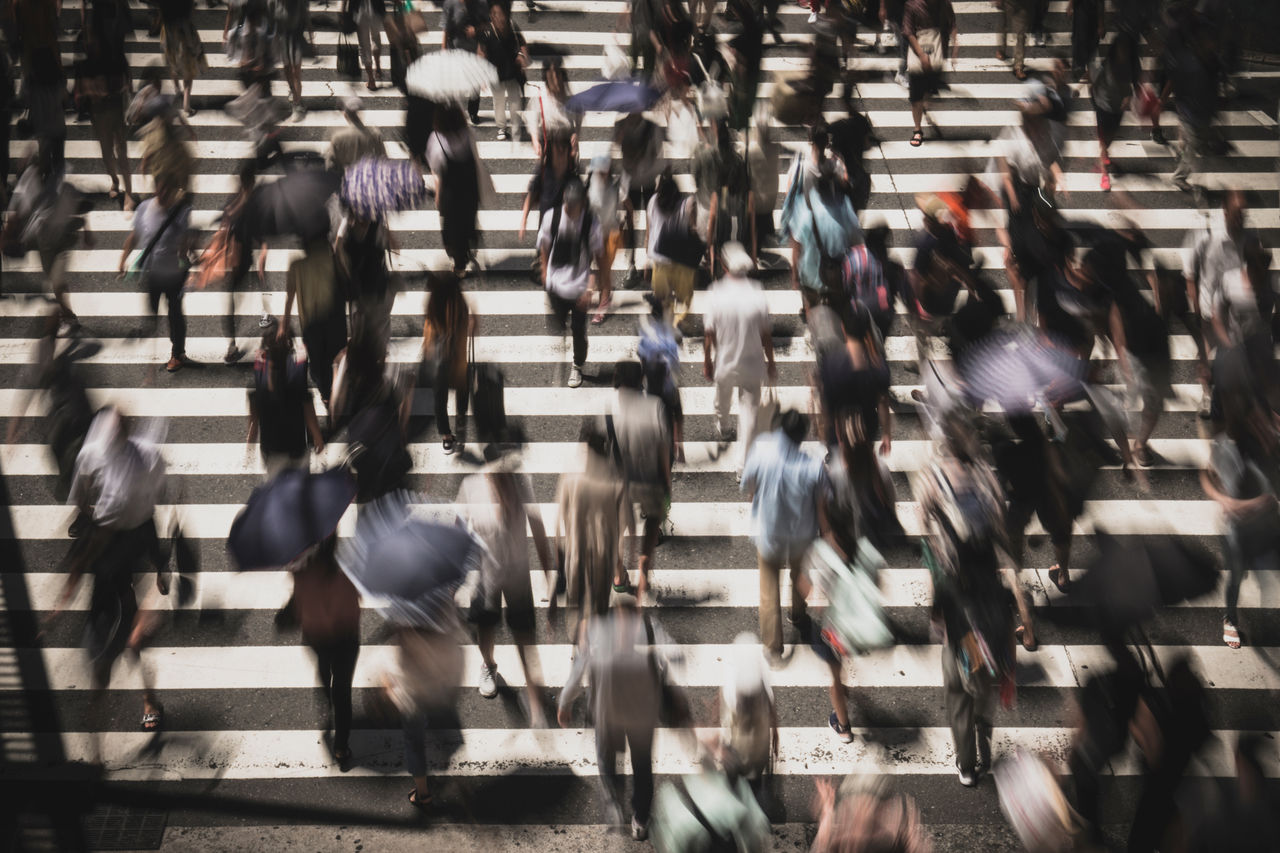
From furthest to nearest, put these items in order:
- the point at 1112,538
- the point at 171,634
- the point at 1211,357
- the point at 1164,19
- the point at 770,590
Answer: the point at 1164,19, the point at 1211,357, the point at 1112,538, the point at 171,634, the point at 770,590

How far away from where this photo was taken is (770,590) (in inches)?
290

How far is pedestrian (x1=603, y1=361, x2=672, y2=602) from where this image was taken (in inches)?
291

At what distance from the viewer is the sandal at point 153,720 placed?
23.8ft

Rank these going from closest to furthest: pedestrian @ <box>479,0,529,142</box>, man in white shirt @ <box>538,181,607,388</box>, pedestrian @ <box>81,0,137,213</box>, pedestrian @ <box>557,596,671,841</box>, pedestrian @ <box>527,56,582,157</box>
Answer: pedestrian @ <box>557,596,671,841</box>, man in white shirt @ <box>538,181,607,388</box>, pedestrian @ <box>527,56,582,157</box>, pedestrian @ <box>81,0,137,213</box>, pedestrian @ <box>479,0,529,142</box>

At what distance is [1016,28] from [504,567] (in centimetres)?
1185

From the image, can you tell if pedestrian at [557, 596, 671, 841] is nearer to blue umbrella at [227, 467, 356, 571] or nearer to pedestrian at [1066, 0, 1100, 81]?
blue umbrella at [227, 467, 356, 571]

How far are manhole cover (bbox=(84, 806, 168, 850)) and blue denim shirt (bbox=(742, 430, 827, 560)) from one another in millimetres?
4225

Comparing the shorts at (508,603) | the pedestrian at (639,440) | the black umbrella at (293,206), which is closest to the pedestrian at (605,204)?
the black umbrella at (293,206)

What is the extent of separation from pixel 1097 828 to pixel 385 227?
7.14 meters

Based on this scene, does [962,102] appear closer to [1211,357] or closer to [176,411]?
[1211,357]

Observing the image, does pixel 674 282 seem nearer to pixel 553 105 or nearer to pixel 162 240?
pixel 553 105

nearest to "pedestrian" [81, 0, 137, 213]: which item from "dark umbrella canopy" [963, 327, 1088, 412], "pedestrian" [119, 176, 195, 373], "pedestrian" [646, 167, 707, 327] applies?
"pedestrian" [119, 176, 195, 373]

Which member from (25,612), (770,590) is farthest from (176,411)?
(770,590)

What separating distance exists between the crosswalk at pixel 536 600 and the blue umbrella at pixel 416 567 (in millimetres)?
1431
